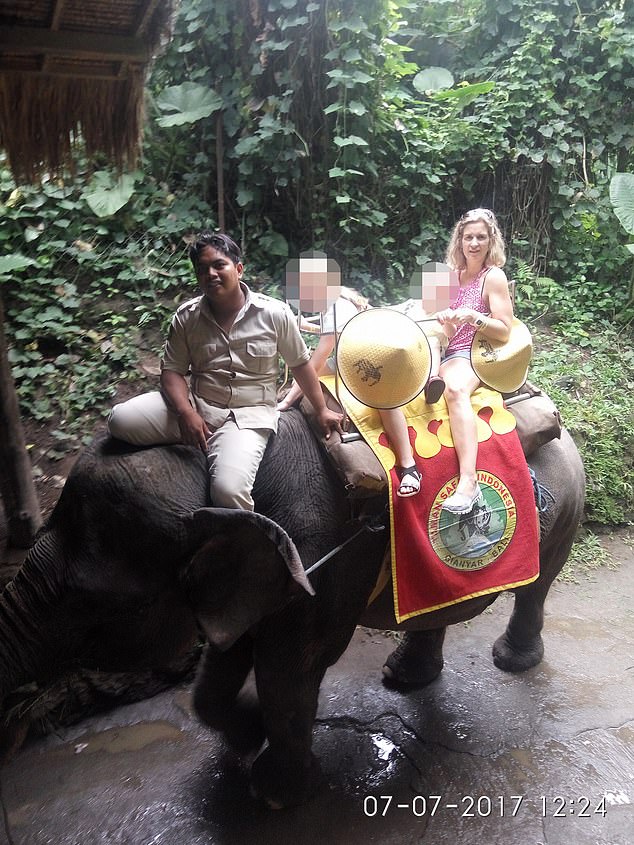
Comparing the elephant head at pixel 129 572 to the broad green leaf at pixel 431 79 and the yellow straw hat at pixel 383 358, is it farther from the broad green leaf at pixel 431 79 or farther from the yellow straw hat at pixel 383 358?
the broad green leaf at pixel 431 79

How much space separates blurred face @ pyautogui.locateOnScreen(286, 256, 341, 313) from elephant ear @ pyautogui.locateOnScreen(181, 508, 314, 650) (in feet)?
2.93

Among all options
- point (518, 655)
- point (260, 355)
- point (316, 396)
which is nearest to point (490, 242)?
point (316, 396)

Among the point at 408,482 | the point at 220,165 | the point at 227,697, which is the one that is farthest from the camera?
the point at 220,165

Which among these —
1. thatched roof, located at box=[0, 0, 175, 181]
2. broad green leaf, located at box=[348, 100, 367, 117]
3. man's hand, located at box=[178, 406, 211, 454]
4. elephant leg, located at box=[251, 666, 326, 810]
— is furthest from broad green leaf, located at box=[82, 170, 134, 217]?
elephant leg, located at box=[251, 666, 326, 810]

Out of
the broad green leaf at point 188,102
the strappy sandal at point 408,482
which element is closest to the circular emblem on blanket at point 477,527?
the strappy sandal at point 408,482

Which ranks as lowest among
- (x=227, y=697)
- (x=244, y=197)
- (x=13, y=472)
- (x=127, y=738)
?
(x=127, y=738)

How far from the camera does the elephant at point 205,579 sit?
7.07 feet

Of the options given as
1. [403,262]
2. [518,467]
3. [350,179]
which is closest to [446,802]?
[518,467]

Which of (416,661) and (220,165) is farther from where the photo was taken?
(220,165)

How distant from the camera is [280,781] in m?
2.74

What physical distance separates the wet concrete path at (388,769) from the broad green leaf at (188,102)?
4.41m

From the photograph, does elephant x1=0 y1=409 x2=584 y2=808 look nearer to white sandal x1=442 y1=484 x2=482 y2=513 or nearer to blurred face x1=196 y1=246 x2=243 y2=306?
white sandal x1=442 y1=484 x2=482 y2=513
